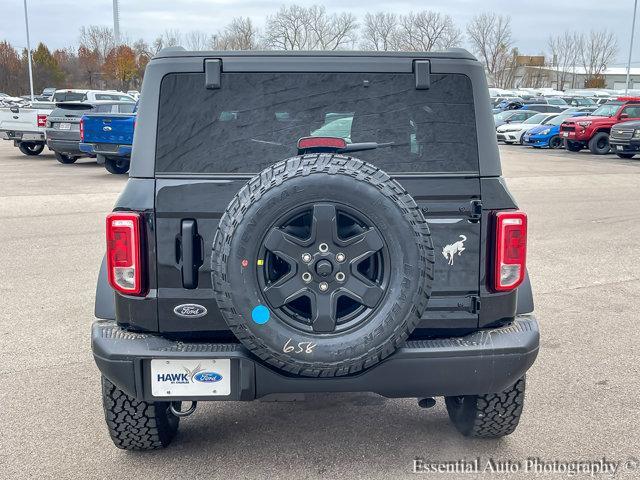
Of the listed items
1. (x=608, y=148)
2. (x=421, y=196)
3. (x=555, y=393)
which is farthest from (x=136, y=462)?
(x=608, y=148)

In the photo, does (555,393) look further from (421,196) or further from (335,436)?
(421,196)

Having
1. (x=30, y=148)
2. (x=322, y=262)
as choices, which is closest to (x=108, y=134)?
(x=30, y=148)

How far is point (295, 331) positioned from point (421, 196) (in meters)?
0.83

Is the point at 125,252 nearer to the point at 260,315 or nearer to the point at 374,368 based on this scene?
the point at 260,315

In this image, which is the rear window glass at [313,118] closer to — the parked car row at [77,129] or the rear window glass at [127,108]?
the parked car row at [77,129]

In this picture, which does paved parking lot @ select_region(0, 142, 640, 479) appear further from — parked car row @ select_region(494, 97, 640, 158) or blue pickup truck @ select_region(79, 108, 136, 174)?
parked car row @ select_region(494, 97, 640, 158)

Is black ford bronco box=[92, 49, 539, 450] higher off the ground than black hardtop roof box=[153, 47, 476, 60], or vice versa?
black hardtop roof box=[153, 47, 476, 60]

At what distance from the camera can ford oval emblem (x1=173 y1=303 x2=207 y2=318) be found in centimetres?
322

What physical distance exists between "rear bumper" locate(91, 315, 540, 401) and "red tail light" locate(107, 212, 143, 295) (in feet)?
0.78

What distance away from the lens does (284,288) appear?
2.95 meters

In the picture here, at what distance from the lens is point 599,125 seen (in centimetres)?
2559

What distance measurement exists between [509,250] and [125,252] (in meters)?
1.70

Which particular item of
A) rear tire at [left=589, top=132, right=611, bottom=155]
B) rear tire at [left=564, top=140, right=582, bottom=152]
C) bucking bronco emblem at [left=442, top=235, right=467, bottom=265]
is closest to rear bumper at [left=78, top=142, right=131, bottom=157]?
Answer: bucking bronco emblem at [left=442, top=235, right=467, bottom=265]

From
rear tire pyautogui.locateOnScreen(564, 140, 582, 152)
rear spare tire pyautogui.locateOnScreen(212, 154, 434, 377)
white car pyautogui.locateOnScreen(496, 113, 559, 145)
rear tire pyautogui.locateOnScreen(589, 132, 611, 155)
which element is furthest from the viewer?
white car pyautogui.locateOnScreen(496, 113, 559, 145)
